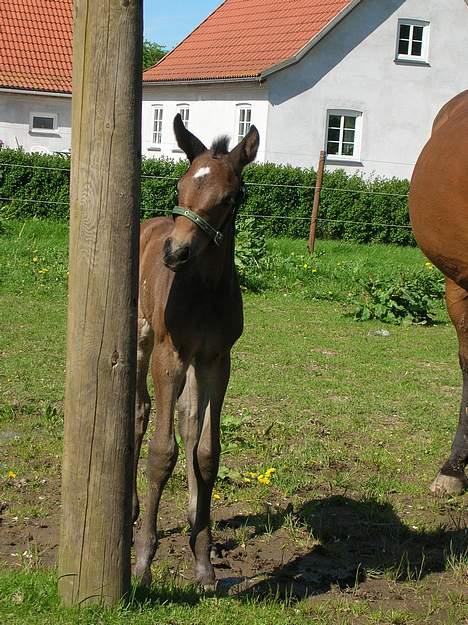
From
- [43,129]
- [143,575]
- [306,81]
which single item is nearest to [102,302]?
[143,575]

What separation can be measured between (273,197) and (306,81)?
7291 mm

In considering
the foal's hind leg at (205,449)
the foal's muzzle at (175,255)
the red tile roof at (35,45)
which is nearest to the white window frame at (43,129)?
the red tile roof at (35,45)

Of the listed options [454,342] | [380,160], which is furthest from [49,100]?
[454,342]

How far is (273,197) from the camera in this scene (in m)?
21.2

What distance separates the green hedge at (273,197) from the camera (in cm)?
1938

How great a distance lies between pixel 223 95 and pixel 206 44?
3959 mm

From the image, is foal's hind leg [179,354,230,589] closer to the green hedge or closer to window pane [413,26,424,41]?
the green hedge

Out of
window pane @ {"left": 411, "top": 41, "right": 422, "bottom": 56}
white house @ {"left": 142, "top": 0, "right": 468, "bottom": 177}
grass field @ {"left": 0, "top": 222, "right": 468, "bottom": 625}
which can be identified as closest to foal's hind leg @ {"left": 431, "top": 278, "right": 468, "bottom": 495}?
grass field @ {"left": 0, "top": 222, "right": 468, "bottom": 625}

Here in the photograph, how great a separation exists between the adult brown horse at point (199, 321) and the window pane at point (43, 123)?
29.1m

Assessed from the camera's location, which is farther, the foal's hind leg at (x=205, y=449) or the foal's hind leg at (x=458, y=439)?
the foal's hind leg at (x=458, y=439)

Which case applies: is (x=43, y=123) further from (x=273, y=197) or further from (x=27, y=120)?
(x=273, y=197)

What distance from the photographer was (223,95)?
29.2m

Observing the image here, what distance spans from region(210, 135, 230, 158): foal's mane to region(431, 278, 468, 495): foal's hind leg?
2380 millimetres

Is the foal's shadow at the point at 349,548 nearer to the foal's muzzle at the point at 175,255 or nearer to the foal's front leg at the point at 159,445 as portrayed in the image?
the foal's front leg at the point at 159,445
